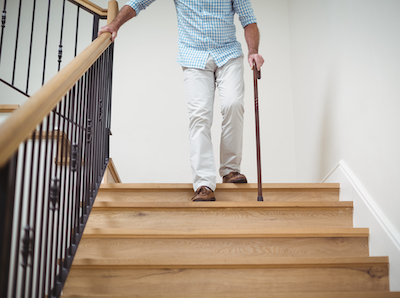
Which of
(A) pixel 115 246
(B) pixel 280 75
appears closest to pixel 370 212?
(A) pixel 115 246

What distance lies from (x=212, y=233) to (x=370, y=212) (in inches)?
29.0

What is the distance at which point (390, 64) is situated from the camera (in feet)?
5.36

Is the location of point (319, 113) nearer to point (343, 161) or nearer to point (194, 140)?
point (343, 161)

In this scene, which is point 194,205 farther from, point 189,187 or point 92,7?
point 92,7

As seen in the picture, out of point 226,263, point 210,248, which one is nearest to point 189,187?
point 210,248

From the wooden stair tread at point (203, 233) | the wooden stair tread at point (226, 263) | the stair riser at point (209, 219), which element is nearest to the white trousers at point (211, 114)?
the stair riser at point (209, 219)

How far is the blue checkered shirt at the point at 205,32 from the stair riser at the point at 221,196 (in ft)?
2.40

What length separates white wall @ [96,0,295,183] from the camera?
3.57 meters

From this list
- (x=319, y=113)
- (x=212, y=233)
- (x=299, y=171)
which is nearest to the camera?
(x=212, y=233)

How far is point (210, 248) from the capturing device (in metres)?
1.58

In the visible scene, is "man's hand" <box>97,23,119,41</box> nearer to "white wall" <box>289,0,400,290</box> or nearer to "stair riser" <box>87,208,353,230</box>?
"stair riser" <box>87,208,353,230</box>

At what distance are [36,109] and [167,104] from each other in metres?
2.79

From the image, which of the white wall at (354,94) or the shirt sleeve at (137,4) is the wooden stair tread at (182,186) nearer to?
the white wall at (354,94)

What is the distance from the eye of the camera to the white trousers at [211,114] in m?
1.99
